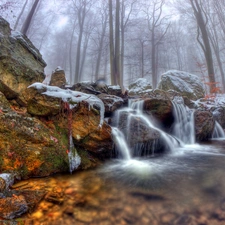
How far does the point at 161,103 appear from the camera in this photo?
6391mm

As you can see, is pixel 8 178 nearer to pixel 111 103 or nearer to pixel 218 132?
pixel 111 103

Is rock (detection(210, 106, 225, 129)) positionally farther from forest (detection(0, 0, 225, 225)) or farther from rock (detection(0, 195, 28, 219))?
rock (detection(0, 195, 28, 219))

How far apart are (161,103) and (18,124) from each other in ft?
16.7

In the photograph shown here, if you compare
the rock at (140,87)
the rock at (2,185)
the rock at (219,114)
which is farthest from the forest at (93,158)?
the rock at (140,87)

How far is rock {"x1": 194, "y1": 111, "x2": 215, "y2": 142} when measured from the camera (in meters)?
6.64

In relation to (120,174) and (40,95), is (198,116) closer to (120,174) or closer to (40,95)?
(120,174)

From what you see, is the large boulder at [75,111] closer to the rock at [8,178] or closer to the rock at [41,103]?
the rock at [41,103]

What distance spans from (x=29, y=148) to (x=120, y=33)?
18547 millimetres

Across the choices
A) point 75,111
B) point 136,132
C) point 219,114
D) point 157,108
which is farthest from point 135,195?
point 219,114

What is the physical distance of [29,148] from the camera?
3.11 metres

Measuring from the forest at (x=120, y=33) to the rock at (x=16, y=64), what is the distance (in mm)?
3080

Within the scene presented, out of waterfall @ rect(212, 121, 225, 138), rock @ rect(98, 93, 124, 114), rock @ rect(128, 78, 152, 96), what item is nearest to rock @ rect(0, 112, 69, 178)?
rock @ rect(98, 93, 124, 114)

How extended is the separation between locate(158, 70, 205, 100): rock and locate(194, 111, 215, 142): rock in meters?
4.20

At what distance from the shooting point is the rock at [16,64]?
4.85 meters
